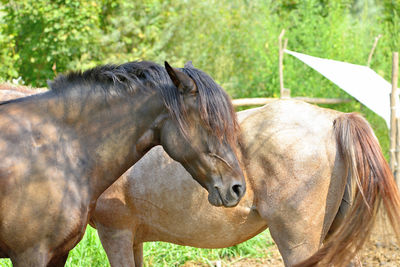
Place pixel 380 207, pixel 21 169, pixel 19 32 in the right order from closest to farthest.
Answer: pixel 21 169 < pixel 380 207 < pixel 19 32

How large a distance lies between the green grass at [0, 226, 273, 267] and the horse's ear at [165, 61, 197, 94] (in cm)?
265

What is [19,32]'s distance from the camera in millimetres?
9461

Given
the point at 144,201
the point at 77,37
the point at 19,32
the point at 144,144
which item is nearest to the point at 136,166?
the point at 144,201

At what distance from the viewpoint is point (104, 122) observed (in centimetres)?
271

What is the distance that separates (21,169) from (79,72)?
622 mm

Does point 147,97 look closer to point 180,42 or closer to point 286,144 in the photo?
point 286,144

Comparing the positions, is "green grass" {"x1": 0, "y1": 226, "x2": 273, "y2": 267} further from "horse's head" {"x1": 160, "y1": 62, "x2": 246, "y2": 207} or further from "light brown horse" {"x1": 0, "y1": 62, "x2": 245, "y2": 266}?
"horse's head" {"x1": 160, "y1": 62, "x2": 246, "y2": 207}

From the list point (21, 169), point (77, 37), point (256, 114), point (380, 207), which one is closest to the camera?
point (21, 169)

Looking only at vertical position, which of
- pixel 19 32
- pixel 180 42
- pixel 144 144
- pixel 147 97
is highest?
pixel 147 97

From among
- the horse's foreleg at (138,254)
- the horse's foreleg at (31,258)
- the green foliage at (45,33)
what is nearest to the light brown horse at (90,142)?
the horse's foreleg at (31,258)

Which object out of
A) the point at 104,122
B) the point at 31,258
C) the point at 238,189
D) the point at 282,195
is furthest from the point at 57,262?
the point at 282,195

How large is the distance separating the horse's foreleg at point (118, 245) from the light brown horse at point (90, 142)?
0.82 metres

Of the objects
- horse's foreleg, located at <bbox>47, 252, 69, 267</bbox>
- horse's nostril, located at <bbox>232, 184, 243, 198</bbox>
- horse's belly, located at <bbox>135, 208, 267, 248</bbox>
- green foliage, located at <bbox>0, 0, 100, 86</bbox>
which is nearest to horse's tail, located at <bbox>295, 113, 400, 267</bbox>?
horse's belly, located at <bbox>135, 208, 267, 248</bbox>

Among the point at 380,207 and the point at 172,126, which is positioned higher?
the point at 172,126
